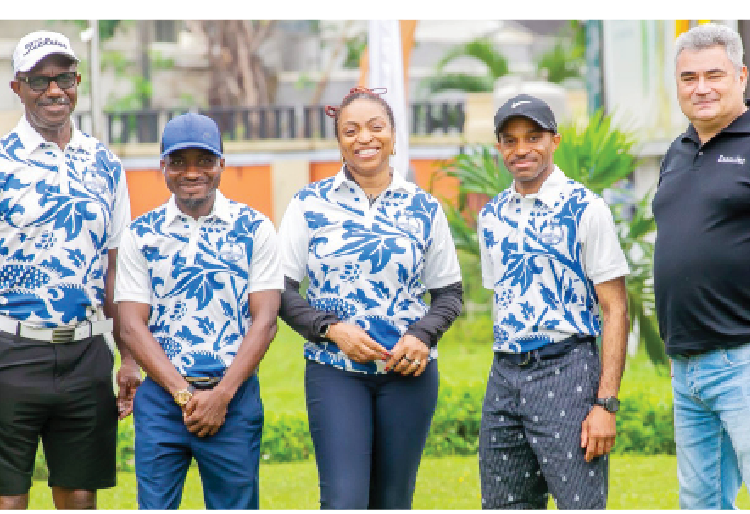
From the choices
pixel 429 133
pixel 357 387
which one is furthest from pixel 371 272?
pixel 429 133

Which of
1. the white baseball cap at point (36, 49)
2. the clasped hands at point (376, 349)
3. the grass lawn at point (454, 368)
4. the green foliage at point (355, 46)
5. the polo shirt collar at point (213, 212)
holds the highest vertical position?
the green foliage at point (355, 46)

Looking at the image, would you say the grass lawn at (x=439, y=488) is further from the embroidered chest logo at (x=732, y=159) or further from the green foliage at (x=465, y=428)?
the embroidered chest logo at (x=732, y=159)

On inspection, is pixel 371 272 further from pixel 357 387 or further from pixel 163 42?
pixel 163 42

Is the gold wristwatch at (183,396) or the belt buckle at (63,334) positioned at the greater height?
the belt buckle at (63,334)

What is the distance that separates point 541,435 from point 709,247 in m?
0.93

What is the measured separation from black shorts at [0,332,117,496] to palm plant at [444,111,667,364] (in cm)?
415

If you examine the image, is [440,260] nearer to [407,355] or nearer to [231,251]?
[407,355]

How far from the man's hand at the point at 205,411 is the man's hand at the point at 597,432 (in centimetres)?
135

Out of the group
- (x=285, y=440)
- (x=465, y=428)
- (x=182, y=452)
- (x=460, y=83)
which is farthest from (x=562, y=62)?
(x=182, y=452)

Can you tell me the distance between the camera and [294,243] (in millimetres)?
4117

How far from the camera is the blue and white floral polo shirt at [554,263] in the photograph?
3.94m

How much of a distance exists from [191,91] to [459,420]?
24.5 metres

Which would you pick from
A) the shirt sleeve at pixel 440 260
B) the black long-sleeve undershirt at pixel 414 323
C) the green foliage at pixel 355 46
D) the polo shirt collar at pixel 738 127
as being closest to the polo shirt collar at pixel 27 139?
the black long-sleeve undershirt at pixel 414 323

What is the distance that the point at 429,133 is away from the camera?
2047 centimetres
